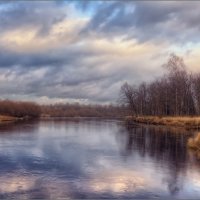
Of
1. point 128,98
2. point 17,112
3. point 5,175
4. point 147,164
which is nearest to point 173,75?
point 128,98

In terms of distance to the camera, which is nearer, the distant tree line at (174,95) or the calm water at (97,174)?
the calm water at (97,174)

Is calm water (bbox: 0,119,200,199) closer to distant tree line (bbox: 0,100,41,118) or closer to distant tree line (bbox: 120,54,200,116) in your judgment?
distant tree line (bbox: 120,54,200,116)

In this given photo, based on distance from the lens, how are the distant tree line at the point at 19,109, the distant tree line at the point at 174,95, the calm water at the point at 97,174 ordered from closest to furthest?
the calm water at the point at 97,174 < the distant tree line at the point at 174,95 < the distant tree line at the point at 19,109

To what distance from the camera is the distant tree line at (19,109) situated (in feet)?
386

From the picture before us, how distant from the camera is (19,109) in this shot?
121562 millimetres

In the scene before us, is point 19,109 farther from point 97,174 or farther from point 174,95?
point 97,174

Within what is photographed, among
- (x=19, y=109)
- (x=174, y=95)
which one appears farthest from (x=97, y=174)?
(x=19, y=109)

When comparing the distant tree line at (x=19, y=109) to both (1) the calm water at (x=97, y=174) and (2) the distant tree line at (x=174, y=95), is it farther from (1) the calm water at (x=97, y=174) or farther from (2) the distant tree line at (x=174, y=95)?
(1) the calm water at (x=97, y=174)

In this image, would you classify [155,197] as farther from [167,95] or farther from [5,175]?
[167,95]

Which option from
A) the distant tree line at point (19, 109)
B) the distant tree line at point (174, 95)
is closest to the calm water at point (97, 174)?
the distant tree line at point (174, 95)

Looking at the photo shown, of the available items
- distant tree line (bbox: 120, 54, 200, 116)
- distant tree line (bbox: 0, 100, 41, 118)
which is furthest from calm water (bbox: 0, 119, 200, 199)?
distant tree line (bbox: 0, 100, 41, 118)

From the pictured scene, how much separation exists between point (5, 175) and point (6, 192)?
3.67 metres

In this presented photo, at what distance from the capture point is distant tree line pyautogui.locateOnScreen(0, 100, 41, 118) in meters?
118

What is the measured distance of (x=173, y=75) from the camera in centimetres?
8456
